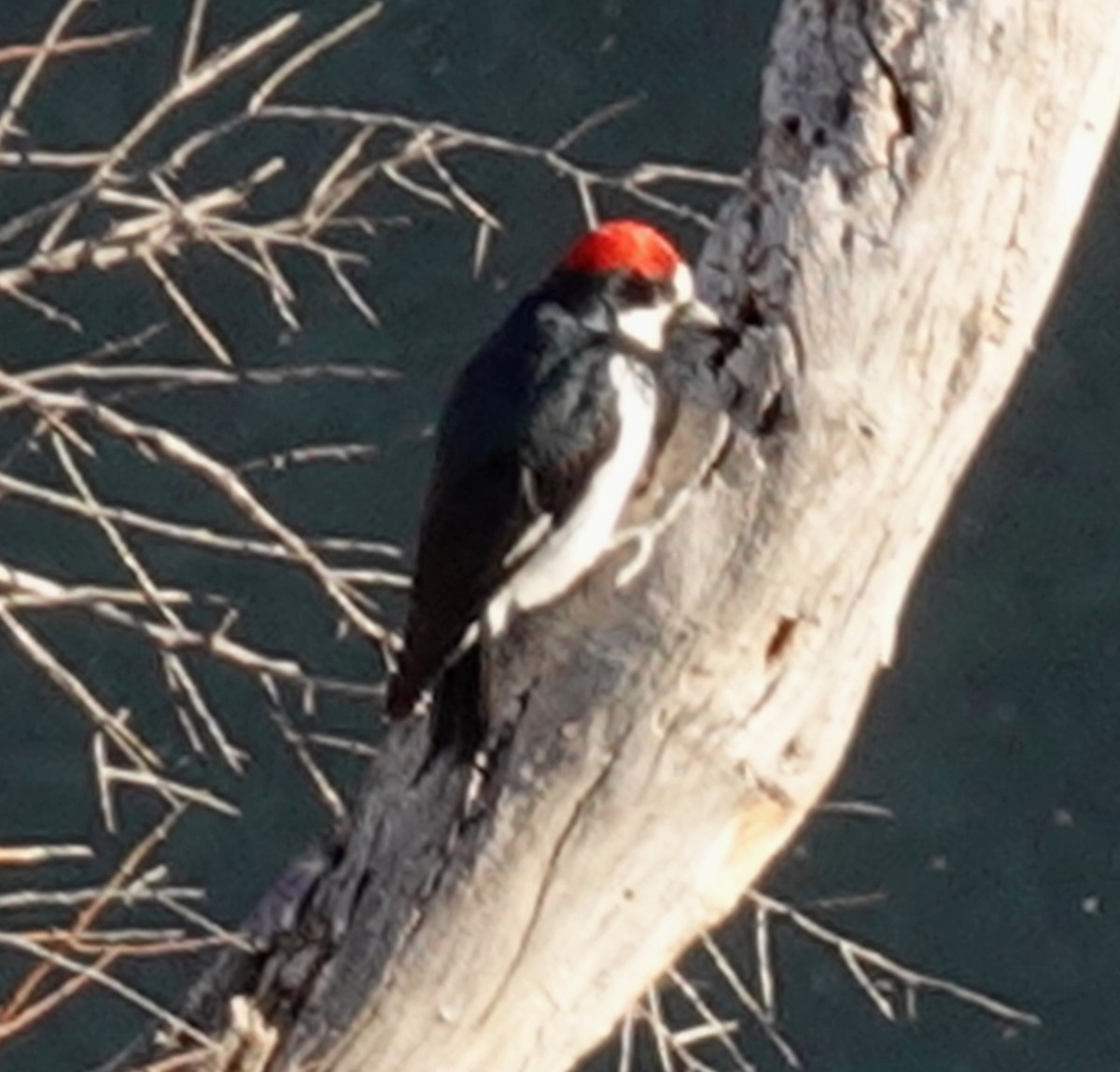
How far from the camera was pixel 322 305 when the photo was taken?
693 centimetres

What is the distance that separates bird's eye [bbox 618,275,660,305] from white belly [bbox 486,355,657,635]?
0.07 m

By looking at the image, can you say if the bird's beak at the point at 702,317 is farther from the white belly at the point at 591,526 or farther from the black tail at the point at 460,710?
the black tail at the point at 460,710

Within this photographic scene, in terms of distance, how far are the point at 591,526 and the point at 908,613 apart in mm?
2687

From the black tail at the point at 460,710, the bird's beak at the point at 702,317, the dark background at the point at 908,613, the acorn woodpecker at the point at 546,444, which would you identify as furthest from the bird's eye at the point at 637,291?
the dark background at the point at 908,613

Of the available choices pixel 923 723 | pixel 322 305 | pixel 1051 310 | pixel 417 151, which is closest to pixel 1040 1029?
pixel 923 723

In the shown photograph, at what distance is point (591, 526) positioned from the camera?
4.27m

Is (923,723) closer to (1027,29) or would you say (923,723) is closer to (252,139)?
(252,139)

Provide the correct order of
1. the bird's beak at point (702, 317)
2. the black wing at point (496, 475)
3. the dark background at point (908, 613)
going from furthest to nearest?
the dark background at point (908, 613) < the black wing at point (496, 475) < the bird's beak at point (702, 317)

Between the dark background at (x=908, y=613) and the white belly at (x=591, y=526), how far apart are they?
2.51 meters

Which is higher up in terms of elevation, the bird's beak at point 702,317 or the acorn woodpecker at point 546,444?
the bird's beak at point 702,317

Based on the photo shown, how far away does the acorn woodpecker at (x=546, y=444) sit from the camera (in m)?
4.32

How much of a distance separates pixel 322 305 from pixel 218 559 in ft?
1.27

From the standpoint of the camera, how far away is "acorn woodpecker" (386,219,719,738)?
4.32 m

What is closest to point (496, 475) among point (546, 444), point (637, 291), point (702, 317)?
point (546, 444)
